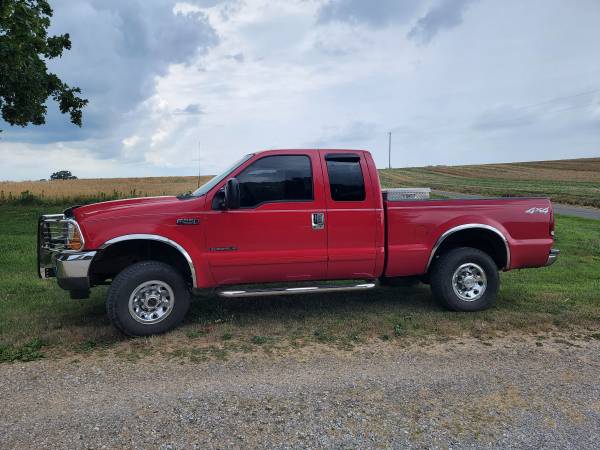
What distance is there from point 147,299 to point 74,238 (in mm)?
992

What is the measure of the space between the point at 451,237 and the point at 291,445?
4.00 m

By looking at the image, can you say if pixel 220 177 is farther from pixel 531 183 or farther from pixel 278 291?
pixel 531 183

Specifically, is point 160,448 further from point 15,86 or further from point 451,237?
point 15,86

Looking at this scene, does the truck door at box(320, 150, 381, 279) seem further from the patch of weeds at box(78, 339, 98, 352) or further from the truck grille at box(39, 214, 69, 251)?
the truck grille at box(39, 214, 69, 251)

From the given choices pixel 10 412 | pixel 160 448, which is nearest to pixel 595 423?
pixel 160 448

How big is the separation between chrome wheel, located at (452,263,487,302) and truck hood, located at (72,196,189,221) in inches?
139

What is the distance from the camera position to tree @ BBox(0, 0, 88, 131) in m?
14.6

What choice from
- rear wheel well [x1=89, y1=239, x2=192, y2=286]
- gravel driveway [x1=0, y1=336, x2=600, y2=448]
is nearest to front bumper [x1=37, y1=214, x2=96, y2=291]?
rear wheel well [x1=89, y1=239, x2=192, y2=286]

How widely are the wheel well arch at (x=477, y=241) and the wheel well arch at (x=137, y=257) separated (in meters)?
3.01

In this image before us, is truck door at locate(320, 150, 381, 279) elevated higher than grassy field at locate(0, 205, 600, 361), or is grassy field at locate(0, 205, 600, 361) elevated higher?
truck door at locate(320, 150, 381, 279)

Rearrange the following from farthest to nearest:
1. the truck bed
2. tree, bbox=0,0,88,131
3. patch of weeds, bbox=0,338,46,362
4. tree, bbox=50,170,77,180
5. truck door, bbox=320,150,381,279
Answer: tree, bbox=50,170,77,180 → tree, bbox=0,0,88,131 → the truck bed → truck door, bbox=320,150,381,279 → patch of weeds, bbox=0,338,46,362

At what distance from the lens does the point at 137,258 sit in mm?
5715

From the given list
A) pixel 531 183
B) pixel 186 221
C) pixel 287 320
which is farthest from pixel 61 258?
pixel 531 183

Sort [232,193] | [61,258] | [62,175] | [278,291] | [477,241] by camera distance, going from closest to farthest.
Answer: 1. [61,258]
2. [232,193]
3. [278,291]
4. [477,241]
5. [62,175]
